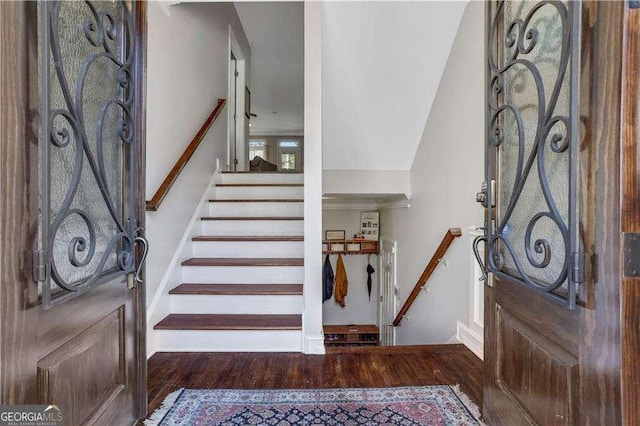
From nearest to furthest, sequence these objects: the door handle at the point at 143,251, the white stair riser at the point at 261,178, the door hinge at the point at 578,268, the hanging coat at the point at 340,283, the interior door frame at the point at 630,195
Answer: the interior door frame at the point at 630,195
the door hinge at the point at 578,268
the door handle at the point at 143,251
the white stair riser at the point at 261,178
the hanging coat at the point at 340,283

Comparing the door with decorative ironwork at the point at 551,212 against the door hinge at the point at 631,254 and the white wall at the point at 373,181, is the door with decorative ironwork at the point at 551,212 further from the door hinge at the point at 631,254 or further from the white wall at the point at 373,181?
the white wall at the point at 373,181

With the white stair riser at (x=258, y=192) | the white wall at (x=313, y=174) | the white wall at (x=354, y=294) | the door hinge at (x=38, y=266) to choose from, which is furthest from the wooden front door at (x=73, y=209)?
the white wall at (x=354, y=294)

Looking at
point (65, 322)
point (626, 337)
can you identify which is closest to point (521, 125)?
point (626, 337)

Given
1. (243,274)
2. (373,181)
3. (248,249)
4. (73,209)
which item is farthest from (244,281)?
(373,181)

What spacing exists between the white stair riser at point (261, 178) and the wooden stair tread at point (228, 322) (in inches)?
69.3

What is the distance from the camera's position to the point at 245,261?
2451 millimetres

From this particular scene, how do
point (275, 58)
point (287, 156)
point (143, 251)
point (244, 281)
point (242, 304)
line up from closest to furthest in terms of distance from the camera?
1. point (143, 251)
2. point (242, 304)
3. point (244, 281)
4. point (275, 58)
5. point (287, 156)

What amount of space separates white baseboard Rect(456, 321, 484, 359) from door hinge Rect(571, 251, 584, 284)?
1.38 metres

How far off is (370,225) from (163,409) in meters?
4.55

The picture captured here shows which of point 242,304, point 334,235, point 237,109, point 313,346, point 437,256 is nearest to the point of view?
point 313,346

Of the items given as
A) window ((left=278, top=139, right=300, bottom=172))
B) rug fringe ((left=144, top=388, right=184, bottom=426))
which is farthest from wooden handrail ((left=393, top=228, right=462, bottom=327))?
window ((left=278, top=139, right=300, bottom=172))

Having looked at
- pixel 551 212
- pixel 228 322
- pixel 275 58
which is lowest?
pixel 228 322

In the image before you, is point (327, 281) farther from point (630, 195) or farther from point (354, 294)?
point (630, 195)

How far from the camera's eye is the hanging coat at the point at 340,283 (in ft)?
18.7
